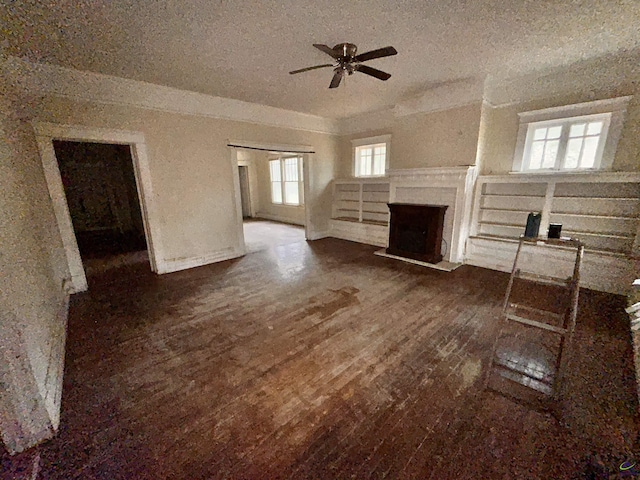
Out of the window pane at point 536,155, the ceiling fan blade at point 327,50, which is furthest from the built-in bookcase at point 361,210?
the ceiling fan blade at point 327,50

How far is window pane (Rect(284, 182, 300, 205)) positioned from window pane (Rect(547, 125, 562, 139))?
5964mm

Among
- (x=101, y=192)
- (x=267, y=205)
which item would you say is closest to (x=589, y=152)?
(x=267, y=205)

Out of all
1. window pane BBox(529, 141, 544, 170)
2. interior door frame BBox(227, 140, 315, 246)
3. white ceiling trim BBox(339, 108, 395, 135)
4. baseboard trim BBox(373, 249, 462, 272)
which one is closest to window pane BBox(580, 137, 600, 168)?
window pane BBox(529, 141, 544, 170)

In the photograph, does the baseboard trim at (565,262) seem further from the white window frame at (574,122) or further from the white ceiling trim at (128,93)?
the white ceiling trim at (128,93)

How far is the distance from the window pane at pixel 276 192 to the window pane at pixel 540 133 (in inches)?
261

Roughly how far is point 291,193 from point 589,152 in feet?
22.0

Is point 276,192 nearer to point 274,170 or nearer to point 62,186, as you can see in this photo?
point 274,170

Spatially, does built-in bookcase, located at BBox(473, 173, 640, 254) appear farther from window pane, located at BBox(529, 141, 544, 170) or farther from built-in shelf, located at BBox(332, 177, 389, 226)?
built-in shelf, located at BBox(332, 177, 389, 226)

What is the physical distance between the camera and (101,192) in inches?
266

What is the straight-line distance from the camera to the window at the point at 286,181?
313 inches

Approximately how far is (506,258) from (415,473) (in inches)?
143

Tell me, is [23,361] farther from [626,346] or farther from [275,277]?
[626,346]

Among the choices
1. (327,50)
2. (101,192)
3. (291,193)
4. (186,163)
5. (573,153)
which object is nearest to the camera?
(327,50)

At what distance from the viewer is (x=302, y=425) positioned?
4.79 feet
